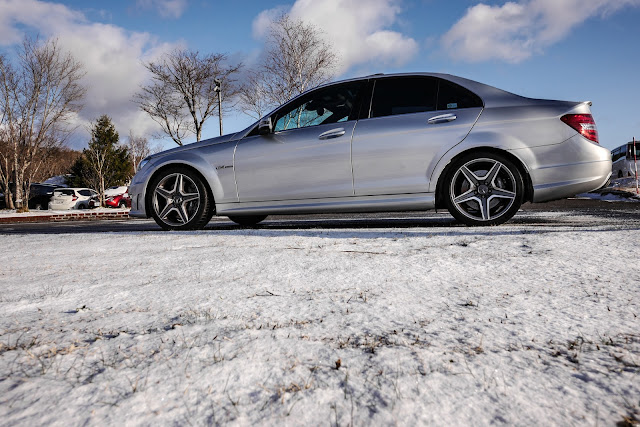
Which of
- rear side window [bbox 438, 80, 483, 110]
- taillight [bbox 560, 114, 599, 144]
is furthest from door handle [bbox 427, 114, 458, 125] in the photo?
taillight [bbox 560, 114, 599, 144]

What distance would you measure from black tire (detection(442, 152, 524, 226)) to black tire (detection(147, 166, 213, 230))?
2.57m

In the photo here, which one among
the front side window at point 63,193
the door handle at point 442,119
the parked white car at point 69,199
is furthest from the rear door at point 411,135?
the front side window at point 63,193

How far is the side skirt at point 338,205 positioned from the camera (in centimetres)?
384

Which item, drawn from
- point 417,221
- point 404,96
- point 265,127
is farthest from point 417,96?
point 265,127

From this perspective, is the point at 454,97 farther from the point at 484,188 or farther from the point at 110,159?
the point at 110,159

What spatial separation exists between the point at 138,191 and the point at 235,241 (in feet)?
7.39

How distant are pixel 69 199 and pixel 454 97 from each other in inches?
999

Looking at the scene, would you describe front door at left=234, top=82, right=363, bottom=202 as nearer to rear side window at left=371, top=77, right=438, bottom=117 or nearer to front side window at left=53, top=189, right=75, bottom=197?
rear side window at left=371, top=77, right=438, bottom=117

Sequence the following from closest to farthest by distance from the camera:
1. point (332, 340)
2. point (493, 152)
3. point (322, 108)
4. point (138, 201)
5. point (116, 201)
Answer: point (332, 340)
point (493, 152)
point (322, 108)
point (138, 201)
point (116, 201)

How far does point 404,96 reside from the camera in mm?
4039

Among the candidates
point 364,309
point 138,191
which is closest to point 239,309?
point 364,309

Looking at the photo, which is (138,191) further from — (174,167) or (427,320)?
(427,320)

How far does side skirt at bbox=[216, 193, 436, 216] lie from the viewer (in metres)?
3.84

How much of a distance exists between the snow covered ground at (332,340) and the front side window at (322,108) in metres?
2.22
